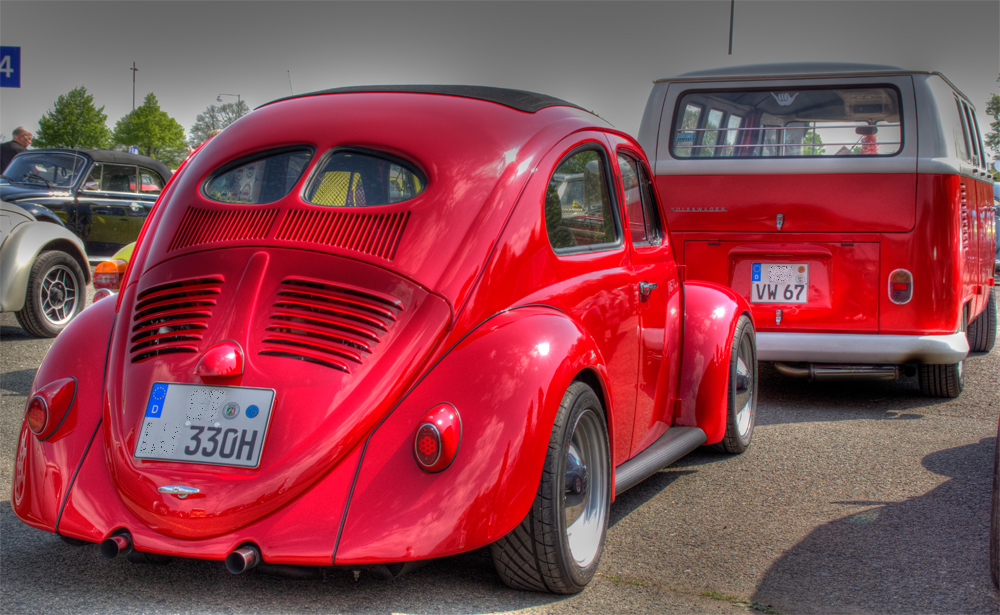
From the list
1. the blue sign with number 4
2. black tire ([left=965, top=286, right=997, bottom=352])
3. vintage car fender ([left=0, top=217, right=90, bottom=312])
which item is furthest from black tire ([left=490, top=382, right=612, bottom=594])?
the blue sign with number 4

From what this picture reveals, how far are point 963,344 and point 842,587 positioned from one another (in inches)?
135

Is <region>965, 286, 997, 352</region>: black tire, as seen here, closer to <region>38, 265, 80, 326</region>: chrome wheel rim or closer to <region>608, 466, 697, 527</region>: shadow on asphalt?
<region>608, 466, 697, 527</region>: shadow on asphalt

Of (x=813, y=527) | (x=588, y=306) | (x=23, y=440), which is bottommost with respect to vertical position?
(x=813, y=527)

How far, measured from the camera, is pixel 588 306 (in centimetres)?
343

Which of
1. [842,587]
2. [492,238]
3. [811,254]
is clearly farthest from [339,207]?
[811,254]

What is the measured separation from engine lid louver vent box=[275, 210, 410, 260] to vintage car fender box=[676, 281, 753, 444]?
6.63 ft

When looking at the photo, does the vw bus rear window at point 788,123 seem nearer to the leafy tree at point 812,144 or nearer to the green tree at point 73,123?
the leafy tree at point 812,144

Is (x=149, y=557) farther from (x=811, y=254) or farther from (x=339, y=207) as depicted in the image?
(x=811, y=254)

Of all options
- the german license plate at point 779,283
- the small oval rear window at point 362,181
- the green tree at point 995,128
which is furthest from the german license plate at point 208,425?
the green tree at point 995,128

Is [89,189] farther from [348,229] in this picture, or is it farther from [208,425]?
[208,425]

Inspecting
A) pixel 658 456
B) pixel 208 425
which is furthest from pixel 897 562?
pixel 208 425

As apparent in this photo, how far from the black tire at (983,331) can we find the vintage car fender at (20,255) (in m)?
8.57

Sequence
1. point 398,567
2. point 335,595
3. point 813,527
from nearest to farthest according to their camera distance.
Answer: point 398,567, point 335,595, point 813,527

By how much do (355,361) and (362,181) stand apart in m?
0.70
